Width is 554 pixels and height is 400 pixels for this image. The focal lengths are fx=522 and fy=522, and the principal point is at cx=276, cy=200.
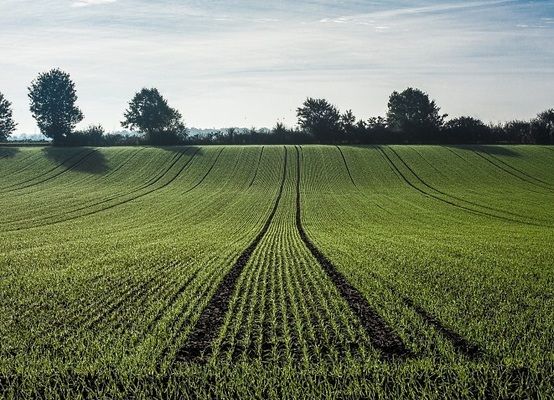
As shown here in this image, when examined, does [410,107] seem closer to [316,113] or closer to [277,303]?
[316,113]

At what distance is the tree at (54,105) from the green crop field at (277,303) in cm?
6465

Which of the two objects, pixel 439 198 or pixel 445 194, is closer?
pixel 439 198

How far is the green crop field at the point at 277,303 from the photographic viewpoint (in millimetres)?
8508

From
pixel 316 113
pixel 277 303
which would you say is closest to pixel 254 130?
pixel 316 113

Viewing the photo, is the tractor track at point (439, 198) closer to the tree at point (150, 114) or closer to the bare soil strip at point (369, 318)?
the bare soil strip at point (369, 318)

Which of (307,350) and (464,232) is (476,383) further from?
(464,232)

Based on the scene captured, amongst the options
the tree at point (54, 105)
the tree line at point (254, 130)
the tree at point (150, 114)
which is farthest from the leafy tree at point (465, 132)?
the tree at point (54, 105)

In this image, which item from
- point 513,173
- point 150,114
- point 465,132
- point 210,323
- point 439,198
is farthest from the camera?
point 150,114

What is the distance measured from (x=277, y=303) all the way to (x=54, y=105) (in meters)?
95.6

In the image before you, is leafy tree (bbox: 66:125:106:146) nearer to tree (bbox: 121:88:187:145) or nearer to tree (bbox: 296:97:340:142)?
tree (bbox: 121:88:187:145)

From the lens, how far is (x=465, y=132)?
8669cm

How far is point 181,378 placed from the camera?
28.1 feet

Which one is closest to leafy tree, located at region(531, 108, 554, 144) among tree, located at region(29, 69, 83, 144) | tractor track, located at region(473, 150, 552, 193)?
tractor track, located at region(473, 150, 552, 193)

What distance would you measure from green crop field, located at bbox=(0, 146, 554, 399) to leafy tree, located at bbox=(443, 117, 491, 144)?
5118 cm
